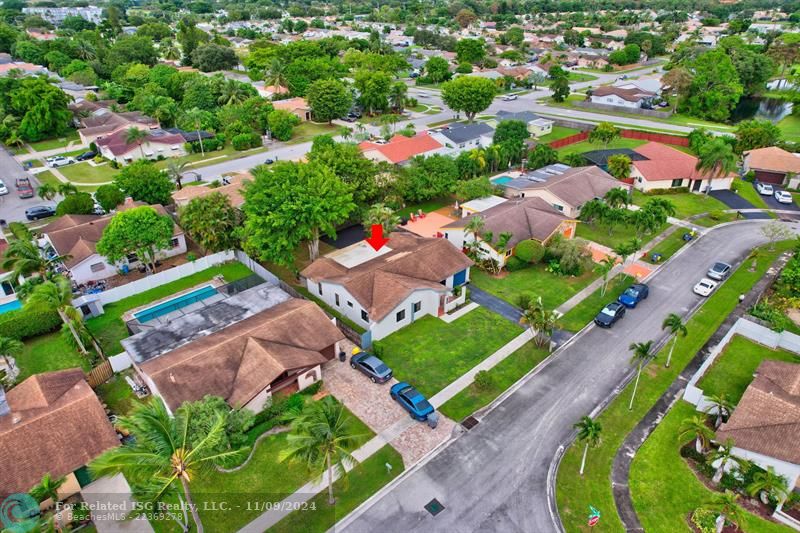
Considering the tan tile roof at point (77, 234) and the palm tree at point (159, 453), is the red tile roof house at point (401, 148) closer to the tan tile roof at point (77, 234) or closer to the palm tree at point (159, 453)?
the tan tile roof at point (77, 234)

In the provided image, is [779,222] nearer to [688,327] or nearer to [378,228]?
[688,327]

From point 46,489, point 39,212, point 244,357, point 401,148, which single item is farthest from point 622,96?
point 46,489

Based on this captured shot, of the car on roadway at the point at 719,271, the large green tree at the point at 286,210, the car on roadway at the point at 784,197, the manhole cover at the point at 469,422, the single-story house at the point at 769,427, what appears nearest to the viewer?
the single-story house at the point at 769,427

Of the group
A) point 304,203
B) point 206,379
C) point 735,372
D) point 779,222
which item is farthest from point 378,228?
point 779,222

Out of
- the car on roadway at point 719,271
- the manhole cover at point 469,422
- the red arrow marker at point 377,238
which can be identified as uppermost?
the red arrow marker at point 377,238

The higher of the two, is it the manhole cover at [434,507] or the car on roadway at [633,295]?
the car on roadway at [633,295]

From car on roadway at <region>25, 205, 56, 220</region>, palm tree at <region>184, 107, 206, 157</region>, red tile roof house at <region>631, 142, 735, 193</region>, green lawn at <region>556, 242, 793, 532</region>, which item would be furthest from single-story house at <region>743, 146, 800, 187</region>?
car on roadway at <region>25, 205, 56, 220</region>

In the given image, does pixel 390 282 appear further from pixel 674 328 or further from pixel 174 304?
pixel 674 328

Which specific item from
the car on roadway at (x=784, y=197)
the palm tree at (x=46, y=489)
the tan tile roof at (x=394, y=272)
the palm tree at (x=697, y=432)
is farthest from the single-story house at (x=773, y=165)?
the palm tree at (x=46, y=489)
